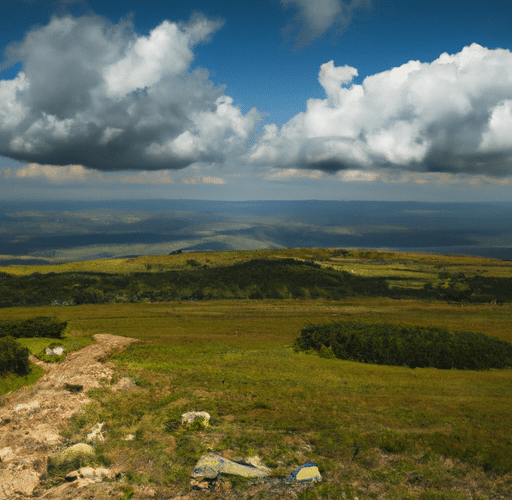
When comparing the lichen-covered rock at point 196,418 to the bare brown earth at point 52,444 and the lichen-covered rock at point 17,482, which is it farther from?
the lichen-covered rock at point 17,482

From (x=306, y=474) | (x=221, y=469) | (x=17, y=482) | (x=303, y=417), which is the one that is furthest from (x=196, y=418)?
(x=17, y=482)

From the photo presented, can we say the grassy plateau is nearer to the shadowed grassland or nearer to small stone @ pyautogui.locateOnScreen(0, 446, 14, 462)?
the shadowed grassland

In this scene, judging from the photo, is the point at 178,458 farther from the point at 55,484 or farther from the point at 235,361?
the point at 235,361

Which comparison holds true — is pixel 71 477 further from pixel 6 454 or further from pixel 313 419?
pixel 313 419

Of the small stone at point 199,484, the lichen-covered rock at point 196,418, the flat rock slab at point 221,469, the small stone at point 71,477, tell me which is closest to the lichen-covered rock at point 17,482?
the small stone at point 71,477

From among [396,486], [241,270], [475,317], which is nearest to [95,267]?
[241,270]

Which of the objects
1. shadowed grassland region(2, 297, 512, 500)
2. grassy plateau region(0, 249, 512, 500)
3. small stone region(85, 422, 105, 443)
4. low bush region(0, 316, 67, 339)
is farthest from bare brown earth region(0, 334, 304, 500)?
low bush region(0, 316, 67, 339)

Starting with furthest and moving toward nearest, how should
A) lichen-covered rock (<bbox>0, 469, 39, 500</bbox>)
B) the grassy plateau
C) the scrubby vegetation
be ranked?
the scrubby vegetation < the grassy plateau < lichen-covered rock (<bbox>0, 469, 39, 500</bbox>)
